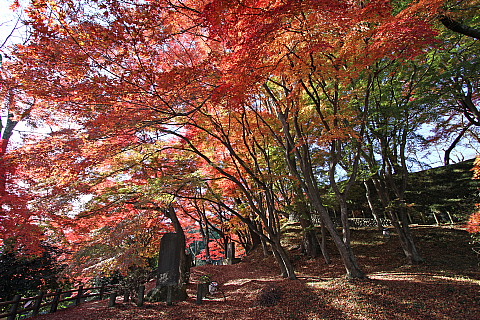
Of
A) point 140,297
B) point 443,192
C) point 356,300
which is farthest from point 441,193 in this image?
point 140,297

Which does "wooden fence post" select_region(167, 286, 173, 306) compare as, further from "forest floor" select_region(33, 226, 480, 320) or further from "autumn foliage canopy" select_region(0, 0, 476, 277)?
"autumn foliage canopy" select_region(0, 0, 476, 277)

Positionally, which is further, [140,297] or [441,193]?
[441,193]

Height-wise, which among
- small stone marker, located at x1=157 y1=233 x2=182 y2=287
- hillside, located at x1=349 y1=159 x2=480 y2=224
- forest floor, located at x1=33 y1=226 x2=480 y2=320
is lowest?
forest floor, located at x1=33 y1=226 x2=480 y2=320

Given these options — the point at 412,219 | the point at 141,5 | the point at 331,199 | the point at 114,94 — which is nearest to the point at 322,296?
the point at 331,199

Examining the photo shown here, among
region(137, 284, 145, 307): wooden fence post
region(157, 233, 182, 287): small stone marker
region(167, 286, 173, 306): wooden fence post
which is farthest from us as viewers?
region(157, 233, 182, 287): small stone marker

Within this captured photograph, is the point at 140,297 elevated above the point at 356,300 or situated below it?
above

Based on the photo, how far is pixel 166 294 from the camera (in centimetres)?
816

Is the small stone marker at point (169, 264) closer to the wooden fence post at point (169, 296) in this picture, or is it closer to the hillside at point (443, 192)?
the wooden fence post at point (169, 296)

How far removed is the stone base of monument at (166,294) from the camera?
7.66 m

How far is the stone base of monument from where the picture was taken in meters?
7.66

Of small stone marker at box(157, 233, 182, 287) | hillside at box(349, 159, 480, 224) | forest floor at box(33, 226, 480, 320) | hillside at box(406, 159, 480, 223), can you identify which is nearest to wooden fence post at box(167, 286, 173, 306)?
forest floor at box(33, 226, 480, 320)

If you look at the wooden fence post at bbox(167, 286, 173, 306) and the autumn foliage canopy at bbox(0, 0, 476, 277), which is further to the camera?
the wooden fence post at bbox(167, 286, 173, 306)

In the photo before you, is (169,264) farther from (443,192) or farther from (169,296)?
(443,192)

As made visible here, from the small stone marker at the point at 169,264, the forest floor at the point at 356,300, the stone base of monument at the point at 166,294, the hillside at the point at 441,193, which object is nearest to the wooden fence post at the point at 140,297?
the forest floor at the point at 356,300
